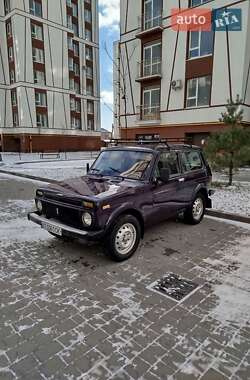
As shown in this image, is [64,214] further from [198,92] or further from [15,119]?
[15,119]

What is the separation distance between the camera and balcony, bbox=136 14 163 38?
19.9 meters

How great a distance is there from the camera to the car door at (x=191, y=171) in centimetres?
557

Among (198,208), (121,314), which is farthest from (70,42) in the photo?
(121,314)

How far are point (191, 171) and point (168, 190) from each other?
1.11m

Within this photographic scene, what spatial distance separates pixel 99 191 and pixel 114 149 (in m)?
1.57

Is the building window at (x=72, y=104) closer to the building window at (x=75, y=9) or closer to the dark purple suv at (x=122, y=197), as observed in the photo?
the building window at (x=75, y=9)

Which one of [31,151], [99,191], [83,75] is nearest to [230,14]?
[99,191]

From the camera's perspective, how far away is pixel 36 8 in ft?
114

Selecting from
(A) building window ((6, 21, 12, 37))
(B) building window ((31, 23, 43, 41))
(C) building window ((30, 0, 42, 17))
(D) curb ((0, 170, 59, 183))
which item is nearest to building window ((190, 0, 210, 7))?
(D) curb ((0, 170, 59, 183))

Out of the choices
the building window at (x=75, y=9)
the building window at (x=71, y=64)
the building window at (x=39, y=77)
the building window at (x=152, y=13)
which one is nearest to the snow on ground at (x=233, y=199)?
the building window at (x=152, y=13)

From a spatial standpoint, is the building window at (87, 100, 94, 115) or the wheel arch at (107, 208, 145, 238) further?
the building window at (87, 100, 94, 115)

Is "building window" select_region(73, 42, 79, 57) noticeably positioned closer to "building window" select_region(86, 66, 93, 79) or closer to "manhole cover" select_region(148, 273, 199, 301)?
"building window" select_region(86, 66, 93, 79)

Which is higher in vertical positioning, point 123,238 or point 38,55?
point 38,55

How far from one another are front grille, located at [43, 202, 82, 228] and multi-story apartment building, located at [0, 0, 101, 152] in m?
33.8
